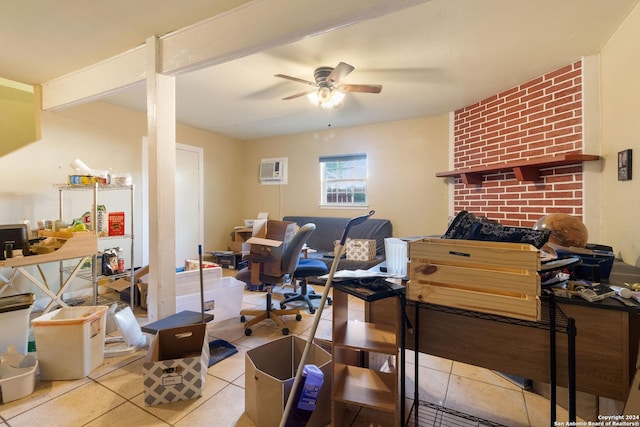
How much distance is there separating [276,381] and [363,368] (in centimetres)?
52

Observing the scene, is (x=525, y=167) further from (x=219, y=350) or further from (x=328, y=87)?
(x=219, y=350)

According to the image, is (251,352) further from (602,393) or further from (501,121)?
(501,121)

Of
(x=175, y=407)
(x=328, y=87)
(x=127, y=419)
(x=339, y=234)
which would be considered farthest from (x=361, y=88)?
(x=127, y=419)

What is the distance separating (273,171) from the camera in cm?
534

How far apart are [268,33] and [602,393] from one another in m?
2.36

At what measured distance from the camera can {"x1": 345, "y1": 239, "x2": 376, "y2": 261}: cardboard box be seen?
3.80 meters

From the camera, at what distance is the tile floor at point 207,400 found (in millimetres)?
1489

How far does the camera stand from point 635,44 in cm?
182

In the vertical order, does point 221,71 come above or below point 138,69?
above

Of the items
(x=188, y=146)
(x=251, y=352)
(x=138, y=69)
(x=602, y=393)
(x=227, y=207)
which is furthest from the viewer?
(x=227, y=207)

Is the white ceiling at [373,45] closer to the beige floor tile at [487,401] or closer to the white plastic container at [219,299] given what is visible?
the white plastic container at [219,299]

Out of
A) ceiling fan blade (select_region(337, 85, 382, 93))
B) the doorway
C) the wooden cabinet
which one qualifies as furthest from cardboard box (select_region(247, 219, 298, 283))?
the doorway

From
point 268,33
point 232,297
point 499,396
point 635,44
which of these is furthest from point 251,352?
point 635,44

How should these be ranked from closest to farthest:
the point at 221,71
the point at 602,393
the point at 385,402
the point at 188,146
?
the point at 602,393 < the point at 385,402 < the point at 221,71 < the point at 188,146
